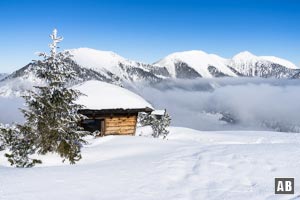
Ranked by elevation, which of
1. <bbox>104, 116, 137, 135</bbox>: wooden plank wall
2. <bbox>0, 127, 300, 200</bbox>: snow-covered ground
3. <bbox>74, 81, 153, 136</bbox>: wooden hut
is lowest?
<bbox>0, 127, 300, 200</bbox>: snow-covered ground

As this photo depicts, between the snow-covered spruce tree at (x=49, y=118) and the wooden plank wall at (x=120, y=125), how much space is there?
28.3 feet

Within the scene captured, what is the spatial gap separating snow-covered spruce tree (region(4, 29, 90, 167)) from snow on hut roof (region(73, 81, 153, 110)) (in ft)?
22.8

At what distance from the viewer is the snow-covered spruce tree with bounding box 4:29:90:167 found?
→ 13945 mm

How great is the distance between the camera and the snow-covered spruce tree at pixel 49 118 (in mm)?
13945

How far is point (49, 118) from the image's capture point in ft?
46.4

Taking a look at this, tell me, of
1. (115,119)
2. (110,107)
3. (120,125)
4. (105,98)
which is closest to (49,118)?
(110,107)

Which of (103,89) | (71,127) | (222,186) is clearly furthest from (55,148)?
(103,89)

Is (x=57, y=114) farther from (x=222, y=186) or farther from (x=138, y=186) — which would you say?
(x=222, y=186)

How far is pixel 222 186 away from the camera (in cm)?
887

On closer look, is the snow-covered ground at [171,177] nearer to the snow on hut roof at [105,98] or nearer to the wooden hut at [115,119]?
the snow on hut roof at [105,98]

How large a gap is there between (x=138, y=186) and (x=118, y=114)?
46.6 ft

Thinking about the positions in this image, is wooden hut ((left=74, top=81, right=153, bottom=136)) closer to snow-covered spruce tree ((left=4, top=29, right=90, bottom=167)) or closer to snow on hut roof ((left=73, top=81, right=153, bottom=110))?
snow on hut roof ((left=73, top=81, right=153, bottom=110))

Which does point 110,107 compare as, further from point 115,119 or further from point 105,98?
point 115,119

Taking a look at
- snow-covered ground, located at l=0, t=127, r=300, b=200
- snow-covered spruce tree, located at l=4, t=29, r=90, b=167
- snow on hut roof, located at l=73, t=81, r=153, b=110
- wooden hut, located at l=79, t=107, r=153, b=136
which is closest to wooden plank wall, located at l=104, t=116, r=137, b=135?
wooden hut, located at l=79, t=107, r=153, b=136
